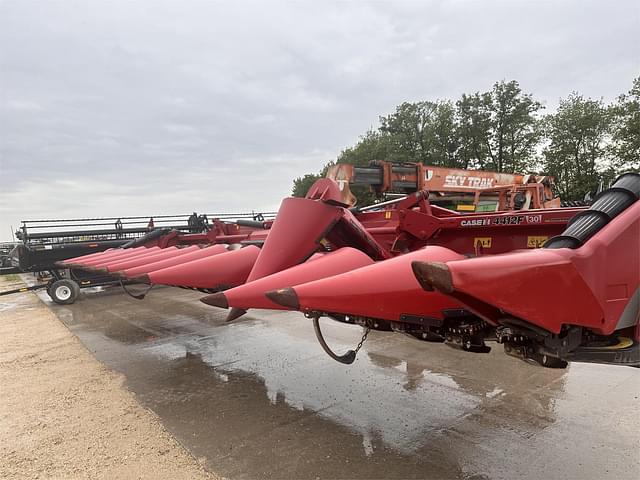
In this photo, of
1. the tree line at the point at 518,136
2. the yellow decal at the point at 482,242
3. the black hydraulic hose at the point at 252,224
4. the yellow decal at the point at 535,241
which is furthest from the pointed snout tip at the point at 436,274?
the tree line at the point at 518,136

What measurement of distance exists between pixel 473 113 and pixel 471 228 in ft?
102

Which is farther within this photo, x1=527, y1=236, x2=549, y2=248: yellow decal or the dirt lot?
x1=527, y1=236, x2=549, y2=248: yellow decal

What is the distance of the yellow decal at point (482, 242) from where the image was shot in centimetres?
352

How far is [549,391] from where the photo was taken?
3.59m

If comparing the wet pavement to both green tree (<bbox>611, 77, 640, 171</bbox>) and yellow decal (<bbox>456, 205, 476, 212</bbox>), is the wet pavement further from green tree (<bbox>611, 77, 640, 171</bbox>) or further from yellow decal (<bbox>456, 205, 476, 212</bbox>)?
green tree (<bbox>611, 77, 640, 171</bbox>)

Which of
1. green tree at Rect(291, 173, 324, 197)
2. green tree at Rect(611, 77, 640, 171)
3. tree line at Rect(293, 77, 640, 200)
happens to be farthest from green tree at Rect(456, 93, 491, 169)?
green tree at Rect(291, 173, 324, 197)

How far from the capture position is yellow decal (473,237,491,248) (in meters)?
3.52

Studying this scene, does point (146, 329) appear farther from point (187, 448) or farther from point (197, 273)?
point (187, 448)

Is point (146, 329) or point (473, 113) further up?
point (473, 113)

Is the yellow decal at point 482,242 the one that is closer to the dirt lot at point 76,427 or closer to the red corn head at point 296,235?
the red corn head at point 296,235

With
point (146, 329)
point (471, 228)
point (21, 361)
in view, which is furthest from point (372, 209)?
point (21, 361)

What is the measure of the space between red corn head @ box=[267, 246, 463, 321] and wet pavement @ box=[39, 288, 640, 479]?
1.10m

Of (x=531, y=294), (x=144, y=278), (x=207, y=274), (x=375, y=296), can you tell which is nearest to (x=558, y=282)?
(x=531, y=294)

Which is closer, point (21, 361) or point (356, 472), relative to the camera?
point (356, 472)
